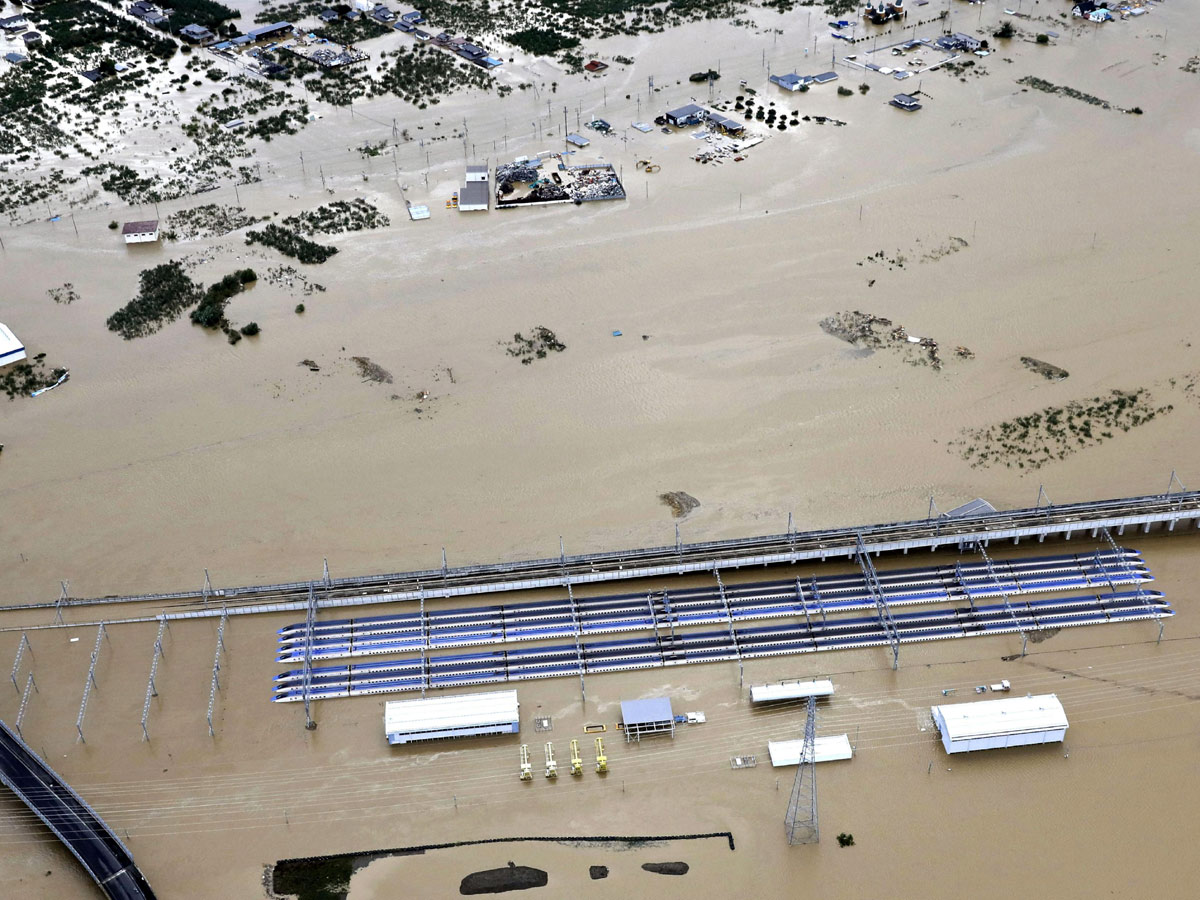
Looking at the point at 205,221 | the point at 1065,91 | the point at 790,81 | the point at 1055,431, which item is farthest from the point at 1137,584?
the point at 205,221

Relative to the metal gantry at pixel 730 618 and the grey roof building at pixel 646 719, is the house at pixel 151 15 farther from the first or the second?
the grey roof building at pixel 646 719

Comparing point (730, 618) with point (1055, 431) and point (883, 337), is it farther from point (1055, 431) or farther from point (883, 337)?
point (883, 337)

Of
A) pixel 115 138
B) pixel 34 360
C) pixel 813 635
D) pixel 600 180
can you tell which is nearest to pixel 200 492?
pixel 34 360

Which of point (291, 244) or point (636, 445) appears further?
point (291, 244)

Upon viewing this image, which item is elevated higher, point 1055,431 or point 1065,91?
point 1065,91

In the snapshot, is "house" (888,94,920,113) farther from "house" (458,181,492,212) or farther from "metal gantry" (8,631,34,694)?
"metal gantry" (8,631,34,694)

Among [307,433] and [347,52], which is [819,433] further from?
[347,52]

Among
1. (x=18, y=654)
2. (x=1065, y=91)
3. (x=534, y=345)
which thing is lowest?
(x=18, y=654)
